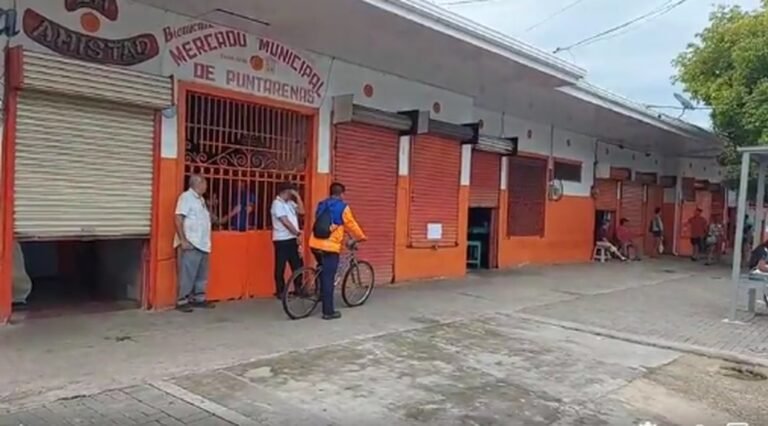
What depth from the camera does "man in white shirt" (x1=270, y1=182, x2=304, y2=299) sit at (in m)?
8.41

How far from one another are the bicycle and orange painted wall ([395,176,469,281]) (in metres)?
2.14

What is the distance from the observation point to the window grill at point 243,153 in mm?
8195

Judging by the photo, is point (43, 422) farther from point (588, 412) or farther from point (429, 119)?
point (429, 119)

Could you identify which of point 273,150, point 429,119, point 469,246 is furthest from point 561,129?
point 273,150

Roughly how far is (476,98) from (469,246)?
11.3 ft

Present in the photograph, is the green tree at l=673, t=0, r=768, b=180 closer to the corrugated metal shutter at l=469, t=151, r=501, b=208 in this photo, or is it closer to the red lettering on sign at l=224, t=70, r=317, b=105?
the corrugated metal shutter at l=469, t=151, r=501, b=208

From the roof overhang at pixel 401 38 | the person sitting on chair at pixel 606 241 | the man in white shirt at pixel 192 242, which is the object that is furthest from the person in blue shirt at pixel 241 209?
the person sitting on chair at pixel 606 241

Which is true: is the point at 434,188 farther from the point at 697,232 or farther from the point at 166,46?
the point at 697,232

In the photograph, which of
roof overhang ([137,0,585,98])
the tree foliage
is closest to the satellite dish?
the tree foliage

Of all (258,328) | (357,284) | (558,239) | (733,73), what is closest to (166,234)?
(258,328)

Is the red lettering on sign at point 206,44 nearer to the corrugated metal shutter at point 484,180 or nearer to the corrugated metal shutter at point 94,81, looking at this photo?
the corrugated metal shutter at point 94,81

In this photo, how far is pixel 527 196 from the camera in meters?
15.5

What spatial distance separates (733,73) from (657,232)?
6633mm

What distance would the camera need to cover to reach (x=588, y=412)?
491cm
